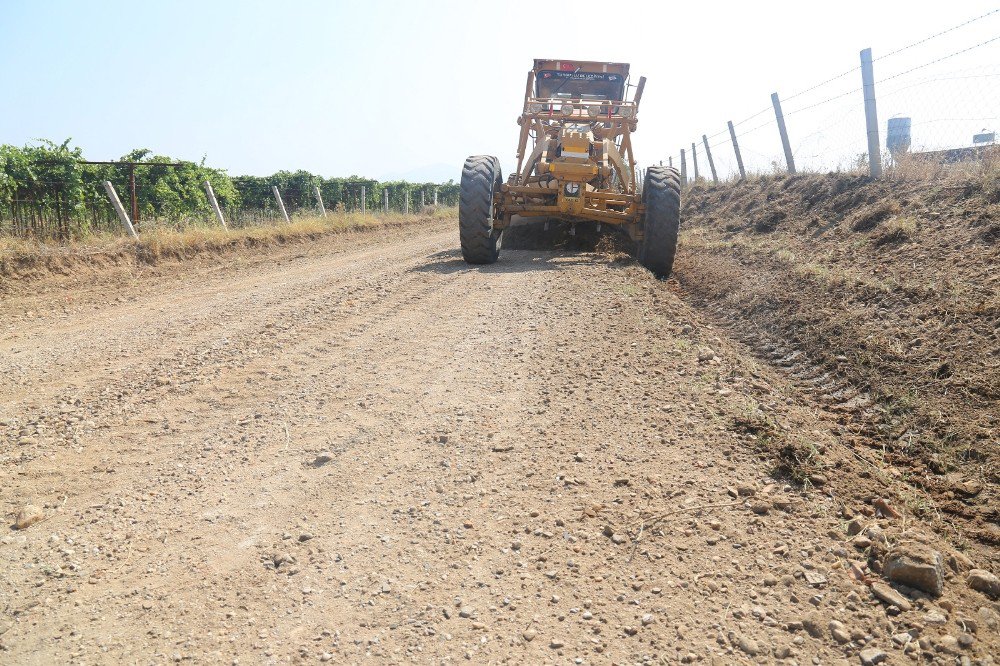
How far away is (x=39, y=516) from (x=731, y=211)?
1310 centimetres

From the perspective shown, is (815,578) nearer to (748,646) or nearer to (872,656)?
(872,656)

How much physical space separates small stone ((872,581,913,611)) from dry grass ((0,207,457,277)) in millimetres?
10880

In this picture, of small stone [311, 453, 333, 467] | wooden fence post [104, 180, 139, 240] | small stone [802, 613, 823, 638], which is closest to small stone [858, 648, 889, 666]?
small stone [802, 613, 823, 638]

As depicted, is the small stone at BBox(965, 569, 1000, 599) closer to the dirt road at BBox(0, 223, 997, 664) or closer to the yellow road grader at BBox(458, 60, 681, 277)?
the dirt road at BBox(0, 223, 997, 664)

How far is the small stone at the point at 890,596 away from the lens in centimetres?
231

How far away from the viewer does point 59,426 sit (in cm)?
376

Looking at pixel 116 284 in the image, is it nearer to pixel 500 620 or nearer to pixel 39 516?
pixel 39 516

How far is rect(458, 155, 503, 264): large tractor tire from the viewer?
8.93 m

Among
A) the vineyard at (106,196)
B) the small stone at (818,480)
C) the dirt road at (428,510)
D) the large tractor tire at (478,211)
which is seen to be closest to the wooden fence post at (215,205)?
the vineyard at (106,196)

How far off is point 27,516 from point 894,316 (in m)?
6.15

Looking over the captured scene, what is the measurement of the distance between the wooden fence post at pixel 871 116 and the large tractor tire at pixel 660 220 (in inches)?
131

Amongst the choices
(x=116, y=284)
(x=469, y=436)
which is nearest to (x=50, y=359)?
(x=469, y=436)

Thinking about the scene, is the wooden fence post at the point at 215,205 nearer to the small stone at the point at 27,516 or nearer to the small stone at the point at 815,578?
the small stone at the point at 27,516

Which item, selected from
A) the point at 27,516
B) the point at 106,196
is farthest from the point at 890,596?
the point at 106,196
